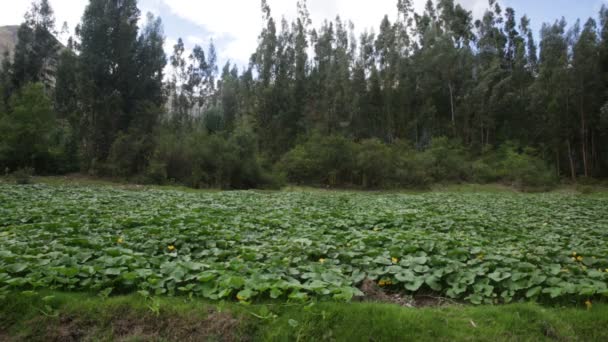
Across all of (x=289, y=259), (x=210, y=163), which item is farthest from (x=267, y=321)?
(x=210, y=163)

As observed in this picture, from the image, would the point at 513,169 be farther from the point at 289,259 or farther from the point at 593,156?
the point at 289,259

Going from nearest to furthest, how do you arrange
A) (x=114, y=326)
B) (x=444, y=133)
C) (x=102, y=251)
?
(x=114, y=326) < (x=102, y=251) < (x=444, y=133)

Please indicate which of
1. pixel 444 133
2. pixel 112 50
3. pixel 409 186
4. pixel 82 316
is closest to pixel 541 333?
pixel 82 316

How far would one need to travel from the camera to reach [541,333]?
2.70 meters

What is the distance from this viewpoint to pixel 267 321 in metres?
2.65

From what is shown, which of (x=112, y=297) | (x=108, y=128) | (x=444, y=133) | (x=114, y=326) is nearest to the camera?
(x=114, y=326)

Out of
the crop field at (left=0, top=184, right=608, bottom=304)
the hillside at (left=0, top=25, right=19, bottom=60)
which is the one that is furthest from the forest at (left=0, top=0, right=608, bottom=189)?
the hillside at (left=0, top=25, right=19, bottom=60)

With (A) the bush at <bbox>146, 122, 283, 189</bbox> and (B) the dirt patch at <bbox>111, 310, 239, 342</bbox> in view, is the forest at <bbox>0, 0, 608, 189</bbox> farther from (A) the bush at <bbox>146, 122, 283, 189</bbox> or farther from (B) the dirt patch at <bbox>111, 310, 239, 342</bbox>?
(B) the dirt patch at <bbox>111, 310, 239, 342</bbox>

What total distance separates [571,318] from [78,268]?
4090 mm

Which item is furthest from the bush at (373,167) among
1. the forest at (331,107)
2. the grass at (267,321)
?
the grass at (267,321)

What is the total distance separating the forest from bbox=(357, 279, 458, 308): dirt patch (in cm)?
1637

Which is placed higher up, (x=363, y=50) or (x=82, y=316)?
(x=363, y=50)

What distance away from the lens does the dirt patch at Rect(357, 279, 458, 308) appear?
3.22 metres

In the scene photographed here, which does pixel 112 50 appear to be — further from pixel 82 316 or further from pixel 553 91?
pixel 553 91
